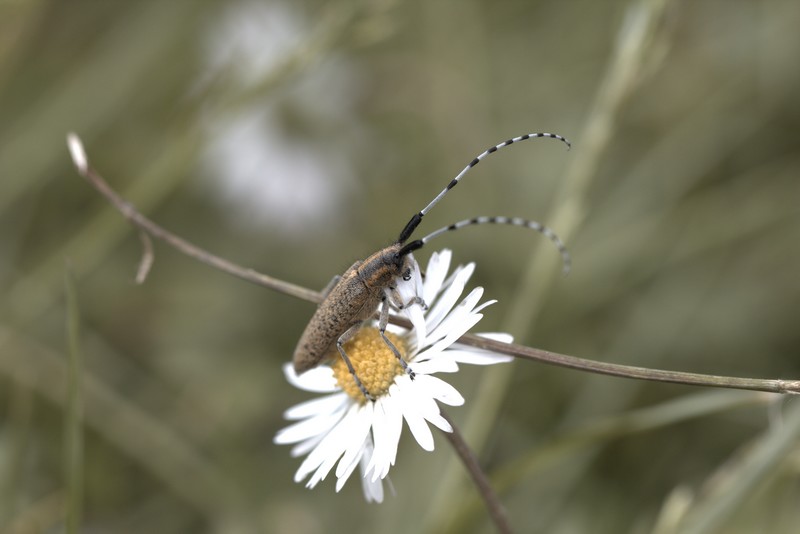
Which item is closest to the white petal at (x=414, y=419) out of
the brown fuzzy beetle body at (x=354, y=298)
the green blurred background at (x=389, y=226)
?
the brown fuzzy beetle body at (x=354, y=298)

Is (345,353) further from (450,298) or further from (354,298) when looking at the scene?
(450,298)

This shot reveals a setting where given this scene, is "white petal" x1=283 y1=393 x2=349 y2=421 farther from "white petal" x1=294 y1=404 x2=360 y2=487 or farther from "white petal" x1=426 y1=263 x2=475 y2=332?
"white petal" x1=426 y1=263 x2=475 y2=332

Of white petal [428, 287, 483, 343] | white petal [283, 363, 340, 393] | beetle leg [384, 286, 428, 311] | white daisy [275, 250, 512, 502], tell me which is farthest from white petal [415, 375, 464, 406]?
white petal [283, 363, 340, 393]

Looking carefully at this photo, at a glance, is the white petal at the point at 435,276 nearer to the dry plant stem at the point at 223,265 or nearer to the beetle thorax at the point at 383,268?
the beetle thorax at the point at 383,268

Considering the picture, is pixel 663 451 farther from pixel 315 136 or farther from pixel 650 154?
pixel 315 136

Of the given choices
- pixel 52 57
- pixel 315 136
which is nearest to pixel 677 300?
pixel 315 136
